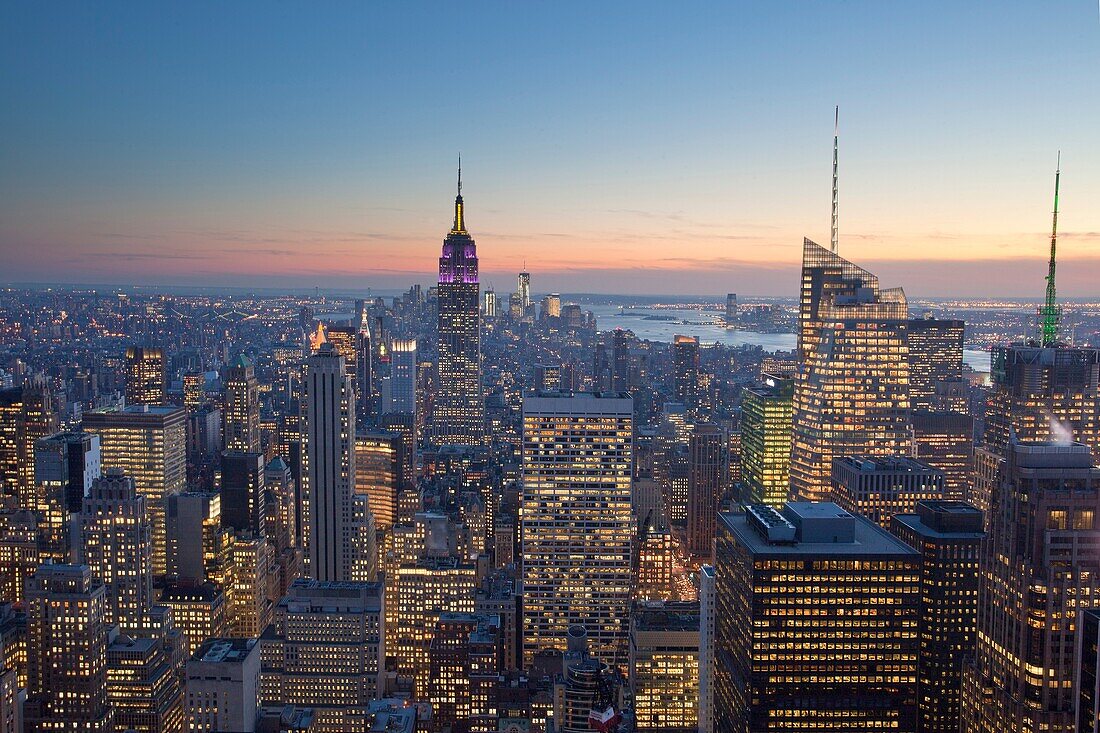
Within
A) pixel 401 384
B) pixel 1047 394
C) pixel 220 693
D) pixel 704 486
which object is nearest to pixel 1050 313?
pixel 1047 394

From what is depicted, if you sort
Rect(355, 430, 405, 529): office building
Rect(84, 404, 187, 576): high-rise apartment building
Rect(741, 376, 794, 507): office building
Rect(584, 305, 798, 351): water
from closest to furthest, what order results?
Rect(741, 376, 794, 507): office building < Rect(84, 404, 187, 576): high-rise apartment building < Rect(355, 430, 405, 529): office building < Rect(584, 305, 798, 351): water

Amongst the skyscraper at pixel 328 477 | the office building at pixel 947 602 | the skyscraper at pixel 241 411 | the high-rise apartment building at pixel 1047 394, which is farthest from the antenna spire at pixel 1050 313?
the skyscraper at pixel 241 411

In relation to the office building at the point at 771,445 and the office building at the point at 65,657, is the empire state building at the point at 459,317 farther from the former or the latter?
the office building at the point at 65,657

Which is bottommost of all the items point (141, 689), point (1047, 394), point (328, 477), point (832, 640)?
point (141, 689)

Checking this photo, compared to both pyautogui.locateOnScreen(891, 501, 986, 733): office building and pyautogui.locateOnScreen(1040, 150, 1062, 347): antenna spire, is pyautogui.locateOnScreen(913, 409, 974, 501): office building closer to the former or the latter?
pyautogui.locateOnScreen(1040, 150, 1062, 347): antenna spire

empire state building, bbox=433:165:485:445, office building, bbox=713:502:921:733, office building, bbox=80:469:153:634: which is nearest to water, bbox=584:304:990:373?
empire state building, bbox=433:165:485:445

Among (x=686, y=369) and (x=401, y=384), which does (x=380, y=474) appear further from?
(x=686, y=369)
